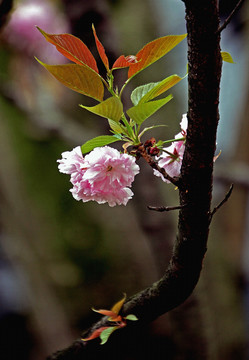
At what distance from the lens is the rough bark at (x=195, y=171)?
0.92 feet

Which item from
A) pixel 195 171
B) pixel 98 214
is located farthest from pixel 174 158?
pixel 98 214

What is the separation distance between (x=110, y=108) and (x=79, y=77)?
3 centimetres

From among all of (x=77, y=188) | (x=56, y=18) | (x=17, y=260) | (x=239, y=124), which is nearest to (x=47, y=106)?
(x=56, y=18)

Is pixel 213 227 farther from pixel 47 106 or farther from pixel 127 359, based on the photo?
pixel 47 106

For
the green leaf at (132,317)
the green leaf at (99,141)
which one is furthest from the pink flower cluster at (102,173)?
the green leaf at (132,317)

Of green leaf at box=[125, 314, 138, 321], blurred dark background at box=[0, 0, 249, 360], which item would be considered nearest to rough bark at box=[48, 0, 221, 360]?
green leaf at box=[125, 314, 138, 321]

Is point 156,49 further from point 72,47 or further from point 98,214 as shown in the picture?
point 98,214

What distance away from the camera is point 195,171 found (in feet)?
1.05

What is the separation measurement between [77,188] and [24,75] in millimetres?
937

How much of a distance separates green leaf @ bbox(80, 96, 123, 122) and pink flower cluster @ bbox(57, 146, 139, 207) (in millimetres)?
→ 36

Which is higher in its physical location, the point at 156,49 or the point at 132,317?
the point at 156,49

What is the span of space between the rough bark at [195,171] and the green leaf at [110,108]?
0.19 ft

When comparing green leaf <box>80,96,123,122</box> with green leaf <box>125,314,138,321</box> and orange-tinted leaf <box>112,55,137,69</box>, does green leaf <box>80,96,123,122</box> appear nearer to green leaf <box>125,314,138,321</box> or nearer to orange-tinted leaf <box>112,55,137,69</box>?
orange-tinted leaf <box>112,55,137,69</box>

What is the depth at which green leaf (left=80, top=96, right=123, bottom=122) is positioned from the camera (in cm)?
29
